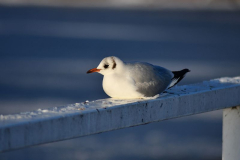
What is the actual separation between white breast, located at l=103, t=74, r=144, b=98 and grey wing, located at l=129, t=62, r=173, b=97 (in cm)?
3

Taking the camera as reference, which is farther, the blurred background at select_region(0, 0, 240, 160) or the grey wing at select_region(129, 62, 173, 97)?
the blurred background at select_region(0, 0, 240, 160)

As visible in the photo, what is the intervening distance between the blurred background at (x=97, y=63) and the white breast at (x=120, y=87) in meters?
1.59

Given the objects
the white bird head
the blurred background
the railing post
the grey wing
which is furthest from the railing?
the blurred background

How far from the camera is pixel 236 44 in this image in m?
12.9

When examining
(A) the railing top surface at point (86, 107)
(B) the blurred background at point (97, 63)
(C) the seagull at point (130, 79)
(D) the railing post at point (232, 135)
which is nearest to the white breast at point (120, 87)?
(C) the seagull at point (130, 79)

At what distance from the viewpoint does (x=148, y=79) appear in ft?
7.85

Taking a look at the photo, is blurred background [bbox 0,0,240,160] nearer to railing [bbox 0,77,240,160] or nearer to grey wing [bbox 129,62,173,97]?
grey wing [bbox 129,62,173,97]

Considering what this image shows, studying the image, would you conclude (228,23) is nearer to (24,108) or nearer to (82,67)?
(82,67)

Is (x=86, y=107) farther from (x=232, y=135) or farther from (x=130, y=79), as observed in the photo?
(x=232, y=135)

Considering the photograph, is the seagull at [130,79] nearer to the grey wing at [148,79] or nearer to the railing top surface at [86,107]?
the grey wing at [148,79]

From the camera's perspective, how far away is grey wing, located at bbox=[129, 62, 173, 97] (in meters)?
2.32

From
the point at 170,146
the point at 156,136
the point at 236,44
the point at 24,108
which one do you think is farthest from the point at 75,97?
the point at 236,44

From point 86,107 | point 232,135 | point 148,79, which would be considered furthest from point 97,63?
point 86,107

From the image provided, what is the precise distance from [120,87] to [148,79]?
22 cm
